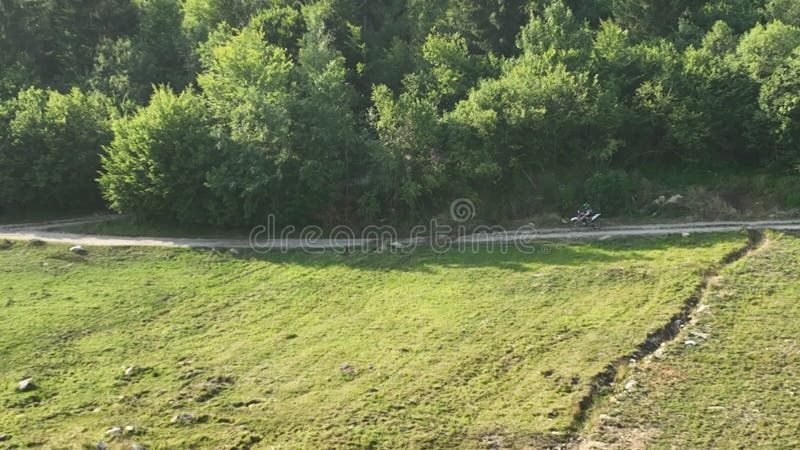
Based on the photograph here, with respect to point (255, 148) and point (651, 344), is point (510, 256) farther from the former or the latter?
point (255, 148)

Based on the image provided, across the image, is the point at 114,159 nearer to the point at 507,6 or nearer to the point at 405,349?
the point at 405,349

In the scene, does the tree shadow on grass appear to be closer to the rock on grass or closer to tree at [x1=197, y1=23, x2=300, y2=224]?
tree at [x1=197, y1=23, x2=300, y2=224]

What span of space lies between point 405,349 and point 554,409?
8429 millimetres

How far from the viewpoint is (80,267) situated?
4753 cm

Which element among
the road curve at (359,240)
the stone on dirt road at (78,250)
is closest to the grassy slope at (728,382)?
the road curve at (359,240)

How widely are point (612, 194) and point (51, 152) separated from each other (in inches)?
1790

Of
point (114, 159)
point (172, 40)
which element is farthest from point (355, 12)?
point (114, 159)

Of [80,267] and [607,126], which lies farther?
[607,126]

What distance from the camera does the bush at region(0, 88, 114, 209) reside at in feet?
196

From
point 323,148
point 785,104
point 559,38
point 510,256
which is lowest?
point 510,256

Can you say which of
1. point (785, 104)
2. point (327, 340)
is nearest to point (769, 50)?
Answer: point (785, 104)

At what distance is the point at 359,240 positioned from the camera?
4991cm

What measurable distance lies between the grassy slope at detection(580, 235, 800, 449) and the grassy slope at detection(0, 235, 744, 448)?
1912mm

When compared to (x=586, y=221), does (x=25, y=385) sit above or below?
below
